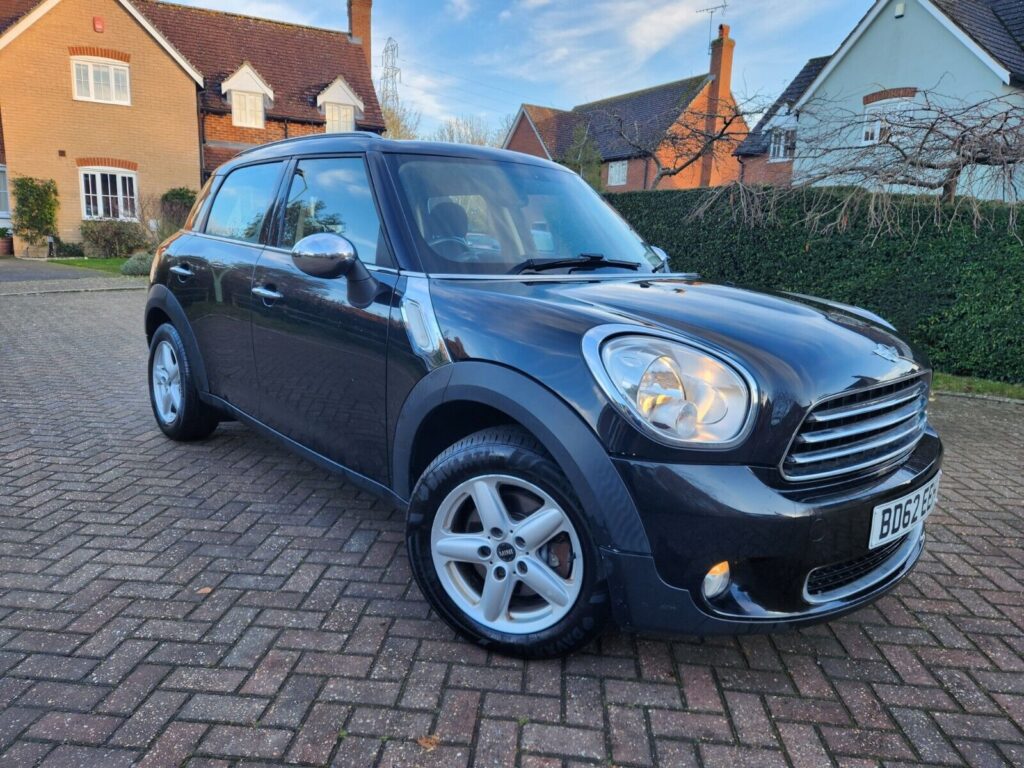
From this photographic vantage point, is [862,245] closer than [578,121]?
Yes

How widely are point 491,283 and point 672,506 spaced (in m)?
1.12

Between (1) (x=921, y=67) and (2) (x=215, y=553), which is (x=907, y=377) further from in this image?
(1) (x=921, y=67)

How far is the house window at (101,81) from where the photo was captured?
22.5 m

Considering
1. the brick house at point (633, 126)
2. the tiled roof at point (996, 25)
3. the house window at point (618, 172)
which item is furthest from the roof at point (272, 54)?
the tiled roof at point (996, 25)

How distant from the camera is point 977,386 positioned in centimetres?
748

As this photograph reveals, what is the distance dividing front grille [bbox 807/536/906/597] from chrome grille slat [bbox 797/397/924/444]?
0.39 metres

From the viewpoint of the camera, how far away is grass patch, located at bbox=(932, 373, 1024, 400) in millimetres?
7234

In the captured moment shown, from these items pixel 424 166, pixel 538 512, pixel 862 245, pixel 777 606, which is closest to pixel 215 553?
pixel 538 512

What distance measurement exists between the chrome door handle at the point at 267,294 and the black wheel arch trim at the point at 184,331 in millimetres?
933

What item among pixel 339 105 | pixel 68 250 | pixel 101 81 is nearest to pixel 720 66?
pixel 339 105

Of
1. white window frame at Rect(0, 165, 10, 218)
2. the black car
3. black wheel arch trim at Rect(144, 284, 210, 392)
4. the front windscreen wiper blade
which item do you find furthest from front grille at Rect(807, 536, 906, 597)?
white window frame at Rect(0, 165, 10, 218)

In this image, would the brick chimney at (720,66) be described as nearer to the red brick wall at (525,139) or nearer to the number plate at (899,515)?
the red brick wall at (525,139)

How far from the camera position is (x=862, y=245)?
8.30m

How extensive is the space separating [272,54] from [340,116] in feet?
12.8
